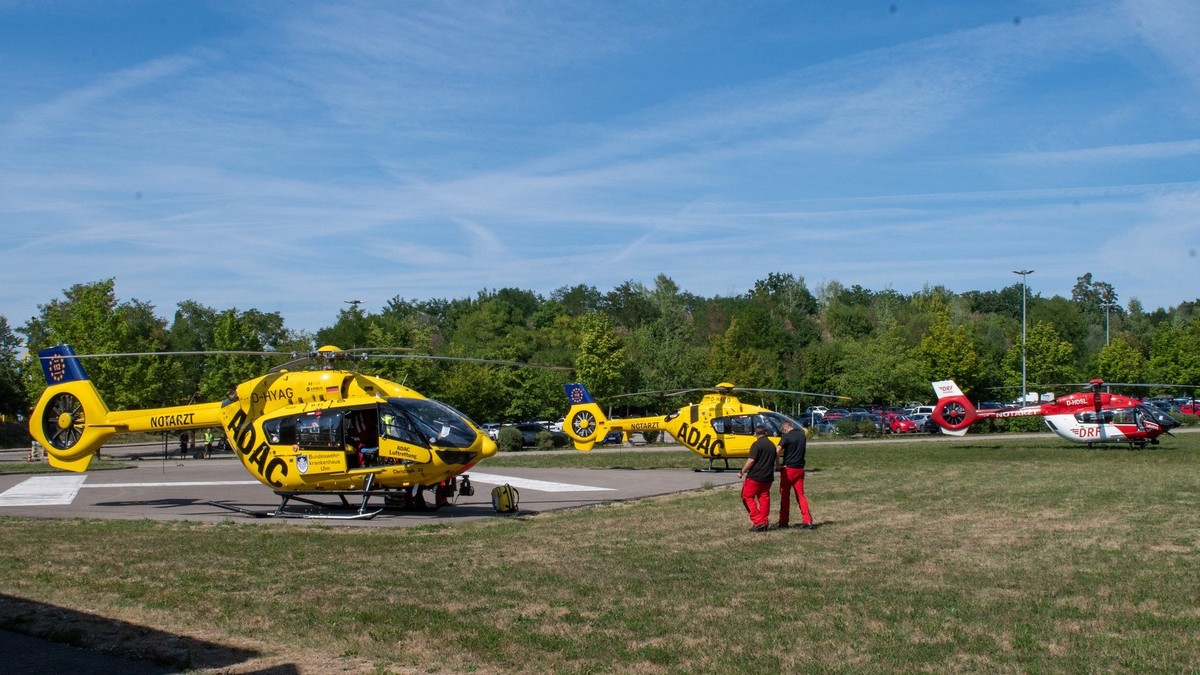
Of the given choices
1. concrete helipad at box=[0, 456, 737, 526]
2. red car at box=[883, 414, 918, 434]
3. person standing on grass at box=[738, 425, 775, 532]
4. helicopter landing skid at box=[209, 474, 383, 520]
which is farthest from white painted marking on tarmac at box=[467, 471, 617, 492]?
red car at box=[883, 414, 918, 434]

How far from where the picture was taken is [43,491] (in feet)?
80.3

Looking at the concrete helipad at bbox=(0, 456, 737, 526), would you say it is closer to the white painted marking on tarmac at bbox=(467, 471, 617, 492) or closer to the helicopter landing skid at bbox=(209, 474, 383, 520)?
the white painted marking on tarmac at bbox=(467, 471, 617, 492)

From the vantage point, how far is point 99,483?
27281 millimetres

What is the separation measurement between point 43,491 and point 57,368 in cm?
433

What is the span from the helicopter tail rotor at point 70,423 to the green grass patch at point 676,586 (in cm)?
341

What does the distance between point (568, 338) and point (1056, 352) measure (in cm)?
3621

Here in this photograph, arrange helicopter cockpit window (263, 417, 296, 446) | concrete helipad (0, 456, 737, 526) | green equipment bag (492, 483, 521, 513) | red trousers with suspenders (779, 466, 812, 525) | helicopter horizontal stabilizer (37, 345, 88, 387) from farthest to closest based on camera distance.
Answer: helicopter horizontal stabilizer (37, 345, 88, 387) < concrete helipad (0, 456, 737, 526) < green equipment bag (492, 483, 521, 513) < helicopter cockpit window (263, 417, 296, 446) < red trousers with suspenders (779, 466, 812, 525)

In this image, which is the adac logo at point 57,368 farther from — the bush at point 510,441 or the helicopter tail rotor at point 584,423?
the bush at point 510,441

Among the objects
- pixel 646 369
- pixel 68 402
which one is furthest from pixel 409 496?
pixel 646 369

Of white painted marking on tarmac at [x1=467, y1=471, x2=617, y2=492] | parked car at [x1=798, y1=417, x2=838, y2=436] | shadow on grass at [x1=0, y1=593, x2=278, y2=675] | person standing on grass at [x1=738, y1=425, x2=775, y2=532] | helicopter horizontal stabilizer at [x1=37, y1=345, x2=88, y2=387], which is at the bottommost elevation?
white painted marking on tarmac at [x1=467, y1=471, x2=617, y2=492]

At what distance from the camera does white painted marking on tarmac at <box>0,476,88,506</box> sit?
21.9 metres

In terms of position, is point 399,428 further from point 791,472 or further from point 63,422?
point 63,422

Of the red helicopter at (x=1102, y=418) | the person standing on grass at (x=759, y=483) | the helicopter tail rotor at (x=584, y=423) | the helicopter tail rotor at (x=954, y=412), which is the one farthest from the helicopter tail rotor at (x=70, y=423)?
the red helicopter at (x=1102, y=418)

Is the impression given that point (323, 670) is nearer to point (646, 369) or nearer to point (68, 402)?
point (68, 402)
